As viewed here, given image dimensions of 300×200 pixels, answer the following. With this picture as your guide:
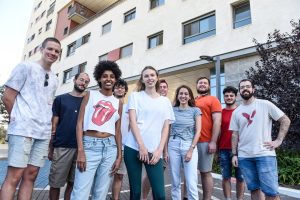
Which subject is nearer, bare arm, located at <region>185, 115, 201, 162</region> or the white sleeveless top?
the white sleeveless top

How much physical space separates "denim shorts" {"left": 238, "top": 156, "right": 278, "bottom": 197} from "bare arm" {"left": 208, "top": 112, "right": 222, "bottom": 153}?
0.50m

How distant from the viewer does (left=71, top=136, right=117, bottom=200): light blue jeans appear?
7.98 ft

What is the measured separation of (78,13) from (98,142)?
22.5 m

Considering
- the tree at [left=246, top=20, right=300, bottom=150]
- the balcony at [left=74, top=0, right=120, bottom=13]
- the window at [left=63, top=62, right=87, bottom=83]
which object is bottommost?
the tree at [left=246, top=20, right=300, bottom=150]

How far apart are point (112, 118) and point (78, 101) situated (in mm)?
1224

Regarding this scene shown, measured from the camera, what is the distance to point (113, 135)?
108 inches

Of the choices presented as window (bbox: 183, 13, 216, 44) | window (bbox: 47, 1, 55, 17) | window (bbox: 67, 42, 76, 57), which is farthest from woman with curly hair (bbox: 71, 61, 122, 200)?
window (bbox: 47, 1, 55, 17)

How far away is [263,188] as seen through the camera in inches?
121

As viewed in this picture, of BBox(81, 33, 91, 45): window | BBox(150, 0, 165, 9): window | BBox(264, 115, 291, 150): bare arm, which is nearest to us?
BBox(264, 115, 291, 150): bare arm

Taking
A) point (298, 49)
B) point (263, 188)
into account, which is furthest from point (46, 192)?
point (298, 49)

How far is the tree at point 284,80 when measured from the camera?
21.4ft

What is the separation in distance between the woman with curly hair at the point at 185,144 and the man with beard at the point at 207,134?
41 centimetres

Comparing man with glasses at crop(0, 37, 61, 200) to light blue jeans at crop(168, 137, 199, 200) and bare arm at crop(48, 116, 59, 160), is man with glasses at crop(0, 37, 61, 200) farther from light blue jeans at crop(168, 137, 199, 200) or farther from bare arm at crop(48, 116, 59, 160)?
light blue jeans at crop(168, 137, 199, 200)

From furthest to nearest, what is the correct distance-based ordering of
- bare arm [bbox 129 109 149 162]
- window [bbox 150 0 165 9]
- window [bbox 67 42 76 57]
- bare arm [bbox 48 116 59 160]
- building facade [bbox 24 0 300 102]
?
window [bbox 67 42 76 57] → window [bbox 150 0 165 9] → building facade [bbox 24 0 300 102] → bare arm [bbox 48 116 59 160] → bare arm [bbox 129 109 149 162]
